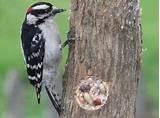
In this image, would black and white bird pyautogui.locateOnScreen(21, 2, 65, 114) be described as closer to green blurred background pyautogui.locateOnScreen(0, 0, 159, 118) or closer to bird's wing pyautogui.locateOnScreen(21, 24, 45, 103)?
bird's wing pyautogui.locateOnScreen(21, 24, 45, 103)

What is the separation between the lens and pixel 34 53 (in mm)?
11938

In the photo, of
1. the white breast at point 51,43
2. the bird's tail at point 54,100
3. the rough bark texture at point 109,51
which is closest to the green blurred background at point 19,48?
the white breast at point 51,43

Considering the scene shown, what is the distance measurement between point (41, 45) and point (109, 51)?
3.98 feet

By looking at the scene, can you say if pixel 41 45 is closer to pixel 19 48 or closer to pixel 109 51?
pixel 109 51

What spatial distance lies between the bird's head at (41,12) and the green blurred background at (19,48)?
1231 millimetres

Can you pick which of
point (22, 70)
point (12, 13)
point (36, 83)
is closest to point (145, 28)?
point (22, 70)

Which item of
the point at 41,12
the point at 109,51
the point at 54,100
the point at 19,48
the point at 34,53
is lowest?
the point at 19,48

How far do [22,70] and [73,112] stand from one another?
7.99 meters

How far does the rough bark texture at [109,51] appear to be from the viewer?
36.0ft

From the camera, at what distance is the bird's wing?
11883 mm

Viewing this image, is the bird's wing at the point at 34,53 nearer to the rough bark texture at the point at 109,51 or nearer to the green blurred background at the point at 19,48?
the rough bark texture at the point at 109,51

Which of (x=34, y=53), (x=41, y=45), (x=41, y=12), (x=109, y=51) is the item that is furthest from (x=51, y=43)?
(x=109, y=51)

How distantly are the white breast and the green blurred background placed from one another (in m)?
1.22

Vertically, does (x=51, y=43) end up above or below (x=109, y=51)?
below
